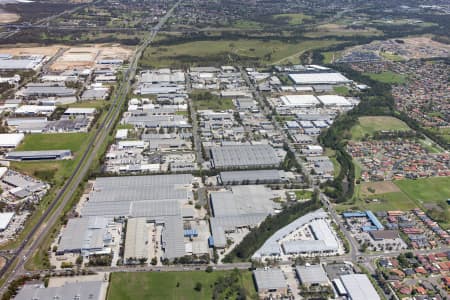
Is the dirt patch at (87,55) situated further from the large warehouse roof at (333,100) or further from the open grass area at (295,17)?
the open grass area at (295,17)

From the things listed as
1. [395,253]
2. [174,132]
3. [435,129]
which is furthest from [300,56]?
[395,253]

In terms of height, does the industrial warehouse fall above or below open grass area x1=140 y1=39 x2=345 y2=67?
below

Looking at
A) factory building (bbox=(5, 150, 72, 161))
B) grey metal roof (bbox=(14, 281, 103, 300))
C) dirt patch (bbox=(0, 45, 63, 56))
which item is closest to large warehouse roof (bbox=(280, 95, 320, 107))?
factory building (bbox=(5, 150, 72, 161))

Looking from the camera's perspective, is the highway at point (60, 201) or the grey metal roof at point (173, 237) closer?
the highway at point (60, 201)

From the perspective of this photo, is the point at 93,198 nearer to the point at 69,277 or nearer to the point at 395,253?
the point at 69,277

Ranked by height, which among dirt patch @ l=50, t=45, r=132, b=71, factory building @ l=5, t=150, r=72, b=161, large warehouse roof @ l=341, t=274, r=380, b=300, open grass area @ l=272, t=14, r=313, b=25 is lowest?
large warehouse roof @ l=341, t=274, r=380, b=300

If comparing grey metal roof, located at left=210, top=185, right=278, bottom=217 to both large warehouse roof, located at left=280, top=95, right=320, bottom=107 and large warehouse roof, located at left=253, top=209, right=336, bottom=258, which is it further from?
large warehouse roof, located at left=280, top=95, right=320, bottom=107

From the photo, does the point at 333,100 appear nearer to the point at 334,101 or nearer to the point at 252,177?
the point at 334,101

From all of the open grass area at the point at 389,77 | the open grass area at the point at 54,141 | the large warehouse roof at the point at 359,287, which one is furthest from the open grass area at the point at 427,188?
the open grass area at the point at 54,141
